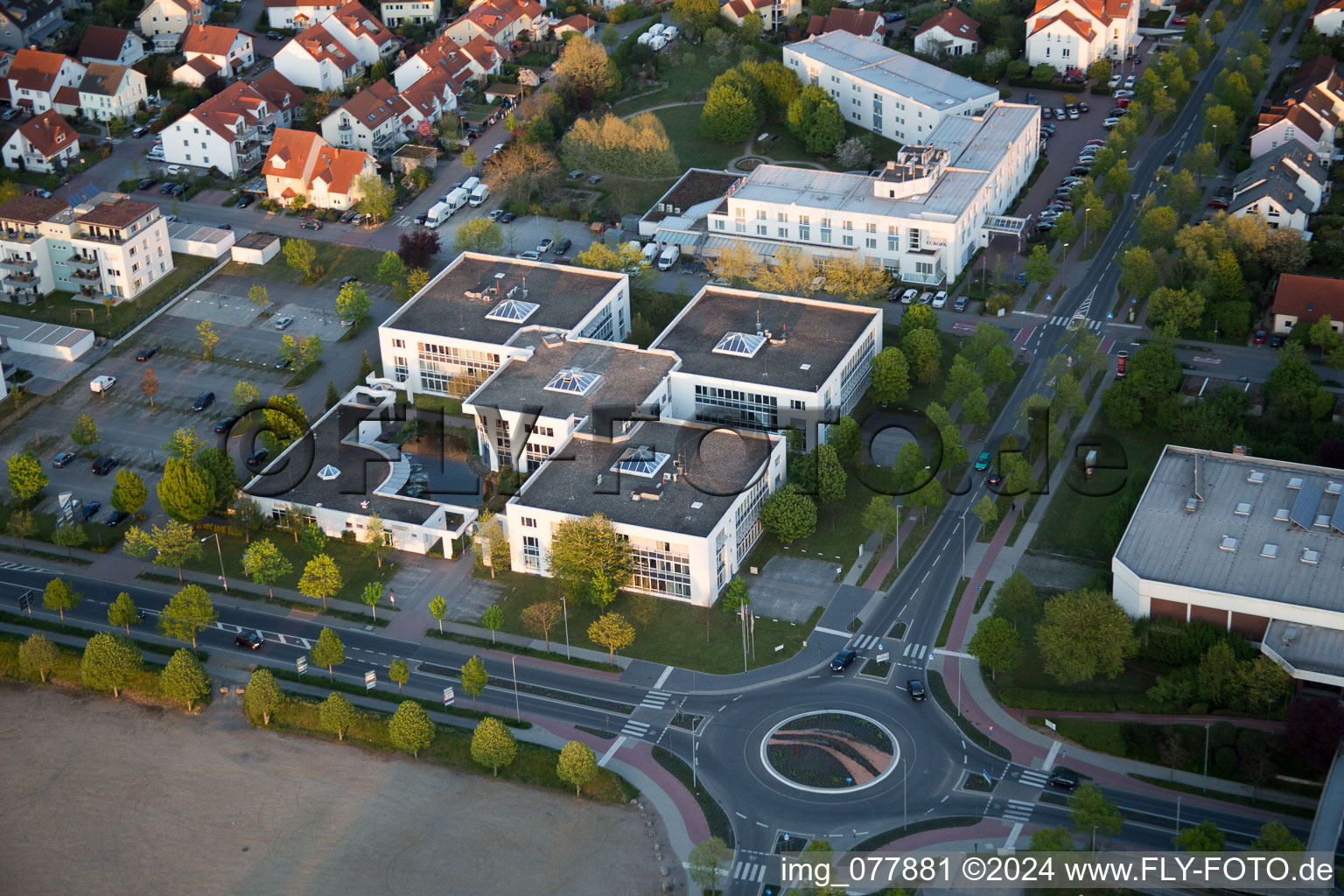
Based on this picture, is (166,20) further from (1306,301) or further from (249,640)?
(1306,301)

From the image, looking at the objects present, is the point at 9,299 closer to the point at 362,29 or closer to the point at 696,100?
the point at 362,29

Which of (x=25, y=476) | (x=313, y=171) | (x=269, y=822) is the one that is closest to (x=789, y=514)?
(x=269, y=822)

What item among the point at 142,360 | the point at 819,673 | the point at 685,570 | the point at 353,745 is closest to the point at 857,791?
the point at 819,673

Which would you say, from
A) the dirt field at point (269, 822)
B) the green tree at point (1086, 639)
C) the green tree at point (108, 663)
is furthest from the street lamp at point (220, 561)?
the green tree at point (1086, 639)

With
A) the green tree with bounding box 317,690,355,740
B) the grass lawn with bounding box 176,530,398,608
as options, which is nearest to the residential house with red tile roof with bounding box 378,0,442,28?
the grass lawn with bounding box 176,530,398,608

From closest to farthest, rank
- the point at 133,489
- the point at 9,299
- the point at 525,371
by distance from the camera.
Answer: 1. the point at 133,489
2. the point at 525,371
3. the point at 9,299

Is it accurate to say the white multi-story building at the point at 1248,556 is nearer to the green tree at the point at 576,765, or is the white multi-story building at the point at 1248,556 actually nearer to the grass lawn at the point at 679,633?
the grass lawn at the point at 679,633
